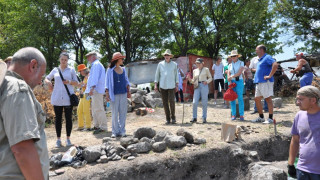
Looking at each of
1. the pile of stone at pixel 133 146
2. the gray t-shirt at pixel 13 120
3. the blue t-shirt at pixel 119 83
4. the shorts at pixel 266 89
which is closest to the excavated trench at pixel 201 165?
the pile of stone at pixel 133 146

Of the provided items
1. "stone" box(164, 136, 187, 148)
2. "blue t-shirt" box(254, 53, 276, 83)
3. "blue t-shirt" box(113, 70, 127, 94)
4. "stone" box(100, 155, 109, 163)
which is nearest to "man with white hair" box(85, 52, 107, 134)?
"blue t-shirt" box(113, 70, 127, 94)

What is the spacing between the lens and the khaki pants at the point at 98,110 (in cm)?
699

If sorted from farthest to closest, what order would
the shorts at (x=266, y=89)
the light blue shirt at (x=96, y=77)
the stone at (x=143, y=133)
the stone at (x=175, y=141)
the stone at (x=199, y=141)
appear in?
the shorts at (x=266, y=89) → the light blue shirt at (x=96, y=77) → the stone at (x=143, y=133) → the stone at (x=199, y=141) → the stone at (x=175, y=141)

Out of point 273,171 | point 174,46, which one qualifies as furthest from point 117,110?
point 174,46

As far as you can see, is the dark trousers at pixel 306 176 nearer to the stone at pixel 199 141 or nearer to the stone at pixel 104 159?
the stone at pixel 199 141

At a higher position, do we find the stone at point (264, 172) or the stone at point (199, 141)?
the stone at point (199, 141)

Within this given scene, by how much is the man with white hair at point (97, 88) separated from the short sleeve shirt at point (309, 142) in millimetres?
4656

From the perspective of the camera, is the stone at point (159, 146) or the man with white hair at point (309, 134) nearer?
the man with white hair at point (309, 134)

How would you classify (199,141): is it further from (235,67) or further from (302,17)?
(302,17)

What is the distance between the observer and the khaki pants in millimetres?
6988

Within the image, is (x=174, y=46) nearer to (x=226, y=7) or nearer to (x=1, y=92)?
(x=226, y=7)

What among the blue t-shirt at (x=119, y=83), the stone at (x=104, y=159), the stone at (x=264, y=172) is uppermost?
the blue t-shirt at (x=119, y=83)

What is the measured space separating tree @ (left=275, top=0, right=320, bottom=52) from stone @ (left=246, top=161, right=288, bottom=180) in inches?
705

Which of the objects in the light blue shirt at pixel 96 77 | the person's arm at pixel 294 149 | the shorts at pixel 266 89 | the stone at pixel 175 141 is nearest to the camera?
the person's arm at pixel 294 149
